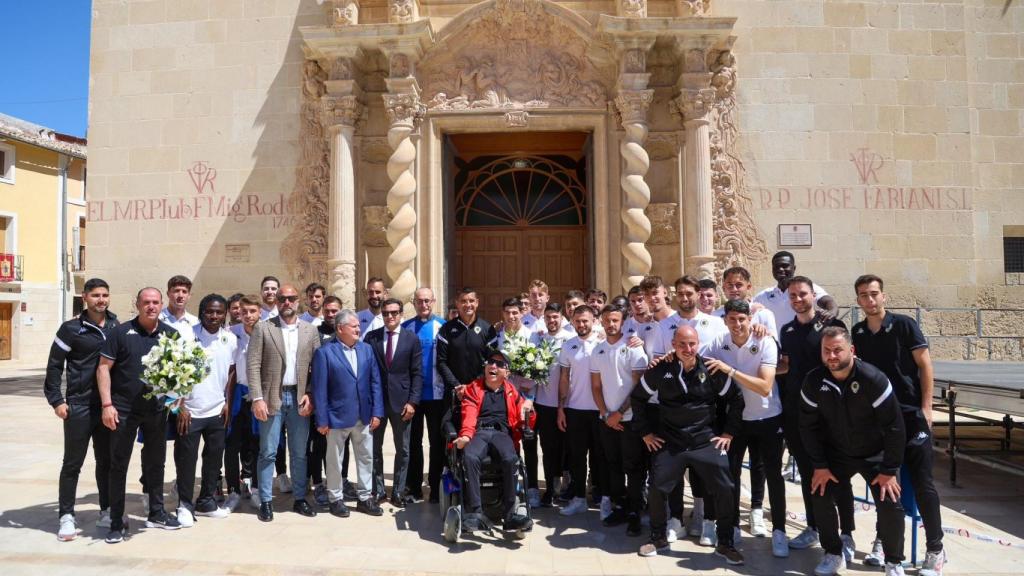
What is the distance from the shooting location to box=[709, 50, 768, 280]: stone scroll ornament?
1058 centimetres

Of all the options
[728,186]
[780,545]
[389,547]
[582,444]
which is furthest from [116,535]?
[728,186]

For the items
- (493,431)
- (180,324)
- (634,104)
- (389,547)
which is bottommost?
(389,547)

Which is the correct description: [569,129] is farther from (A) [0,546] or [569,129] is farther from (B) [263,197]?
(A) [0,546]

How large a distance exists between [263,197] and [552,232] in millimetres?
5189

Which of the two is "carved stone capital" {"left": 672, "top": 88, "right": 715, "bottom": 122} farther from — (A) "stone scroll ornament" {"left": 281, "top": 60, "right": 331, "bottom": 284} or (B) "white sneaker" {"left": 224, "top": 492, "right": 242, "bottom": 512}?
(B) "white sneaker" {"left": 224, "top": 492, "right": 242, "bottom": 512}

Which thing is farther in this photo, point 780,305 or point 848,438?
point 780,305

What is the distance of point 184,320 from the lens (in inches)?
Result: 227

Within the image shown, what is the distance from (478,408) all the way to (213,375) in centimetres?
231

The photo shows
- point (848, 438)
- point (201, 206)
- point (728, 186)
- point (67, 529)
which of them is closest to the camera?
point (848, 438)

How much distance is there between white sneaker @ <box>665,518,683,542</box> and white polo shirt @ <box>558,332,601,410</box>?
1.11 m

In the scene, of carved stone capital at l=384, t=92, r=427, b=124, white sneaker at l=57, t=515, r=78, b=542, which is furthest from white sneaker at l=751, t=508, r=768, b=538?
carved stone capital at l=384, t=92, r=427, b=124

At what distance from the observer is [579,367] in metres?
5.62

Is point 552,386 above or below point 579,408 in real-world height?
above

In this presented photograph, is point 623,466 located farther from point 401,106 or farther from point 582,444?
point 401,106
